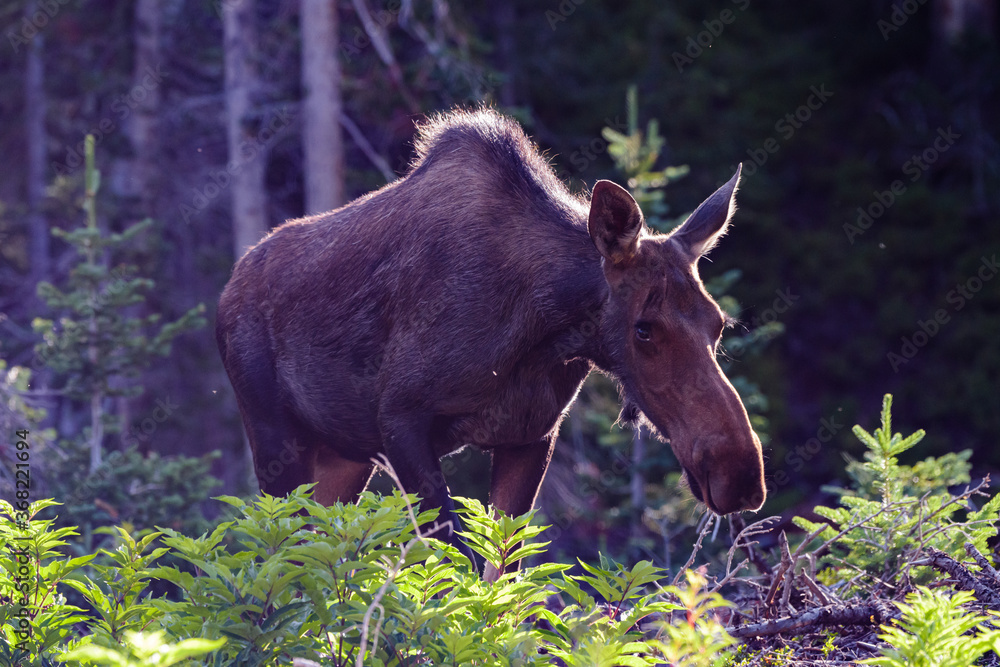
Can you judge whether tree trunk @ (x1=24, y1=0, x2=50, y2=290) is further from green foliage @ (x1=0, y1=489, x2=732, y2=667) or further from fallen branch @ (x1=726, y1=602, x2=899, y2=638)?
fallen branch @ (x1=726, y1=602, x2=899, y2=638)

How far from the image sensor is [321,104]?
36.4ft

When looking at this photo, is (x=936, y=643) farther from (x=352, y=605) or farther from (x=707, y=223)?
(x=707, y=223)

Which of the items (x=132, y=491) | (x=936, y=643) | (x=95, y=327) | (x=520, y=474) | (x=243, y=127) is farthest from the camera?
(x=243, y=127)

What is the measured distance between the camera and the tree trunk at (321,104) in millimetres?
11055

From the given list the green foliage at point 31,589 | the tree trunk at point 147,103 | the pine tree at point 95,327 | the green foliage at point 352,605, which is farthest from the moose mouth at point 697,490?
the tree trunk at point 147,103

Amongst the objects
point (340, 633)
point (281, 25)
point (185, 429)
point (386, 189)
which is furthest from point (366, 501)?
point (185, 429)

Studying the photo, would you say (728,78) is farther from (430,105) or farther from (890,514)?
(890,514)

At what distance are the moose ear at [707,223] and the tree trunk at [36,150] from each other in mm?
12016

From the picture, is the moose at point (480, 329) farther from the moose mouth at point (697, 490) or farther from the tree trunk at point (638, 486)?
the tree trunk at point (638, 486)

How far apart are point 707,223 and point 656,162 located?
10.2 meters

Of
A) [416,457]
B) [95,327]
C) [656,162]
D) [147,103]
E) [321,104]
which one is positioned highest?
[147,103]

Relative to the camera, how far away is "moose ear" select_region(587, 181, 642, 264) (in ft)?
13.5

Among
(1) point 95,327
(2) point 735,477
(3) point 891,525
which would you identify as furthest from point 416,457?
(1) point 95,327

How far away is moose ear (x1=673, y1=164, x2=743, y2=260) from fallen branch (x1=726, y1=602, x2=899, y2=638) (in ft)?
5.29
